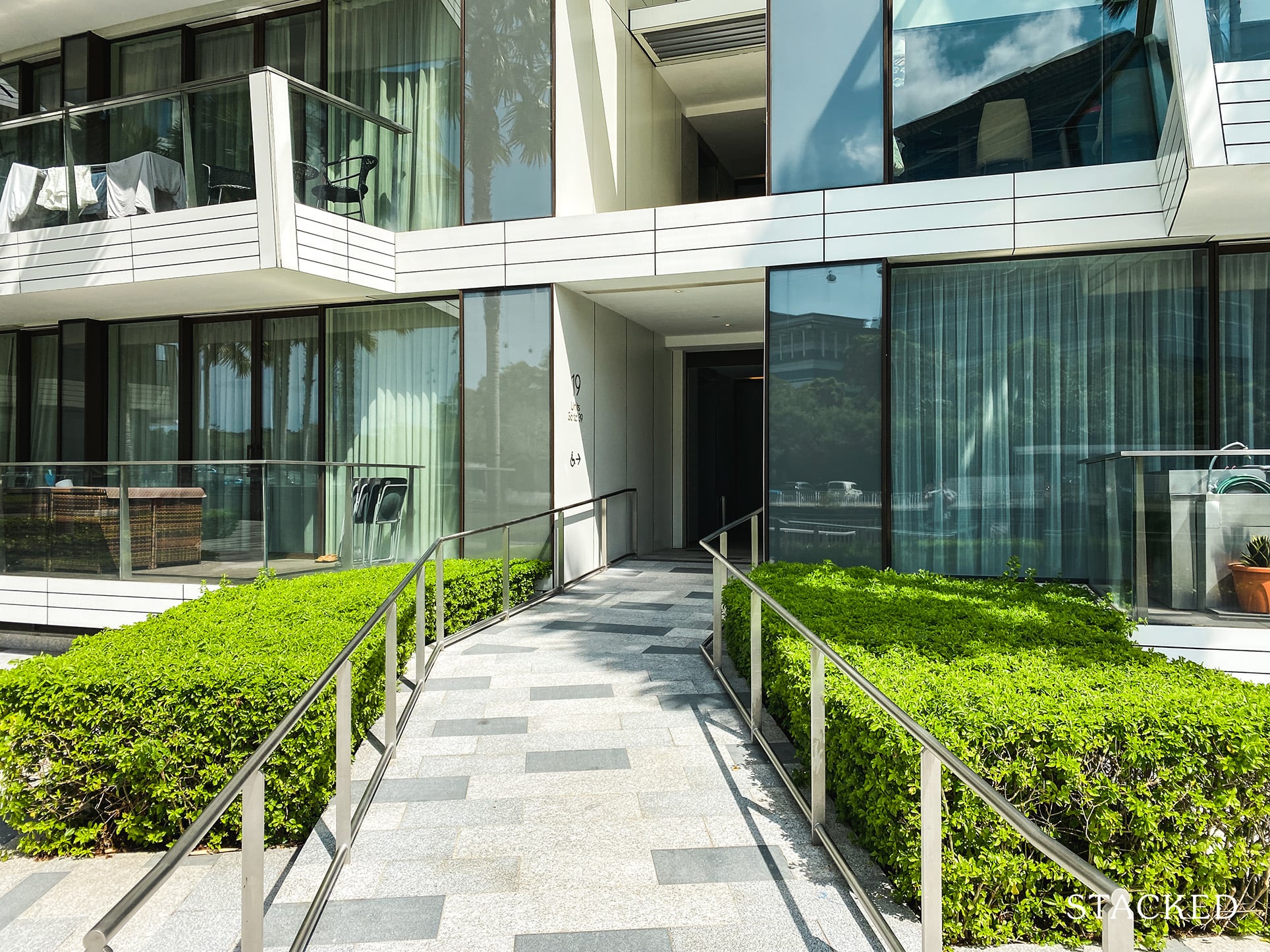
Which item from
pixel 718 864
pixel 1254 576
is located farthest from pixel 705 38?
pixel 718 864

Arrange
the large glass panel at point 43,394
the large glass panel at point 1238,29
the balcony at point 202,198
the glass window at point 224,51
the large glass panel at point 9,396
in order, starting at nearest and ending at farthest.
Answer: the large glass panel at point 1238,29
the balcony at point 202,198
the glass window at point 224,51
the large glass panel at point 43,394
the large glass panel at point 9,396

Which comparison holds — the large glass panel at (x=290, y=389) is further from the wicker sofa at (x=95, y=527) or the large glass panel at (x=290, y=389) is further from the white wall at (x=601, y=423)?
the white wall at (x=601, y=423)

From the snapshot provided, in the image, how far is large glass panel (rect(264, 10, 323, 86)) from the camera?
1222 cm

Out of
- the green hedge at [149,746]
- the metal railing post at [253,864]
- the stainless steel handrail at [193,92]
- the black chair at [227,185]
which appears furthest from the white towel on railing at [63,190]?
the metal railing post at [253,864]

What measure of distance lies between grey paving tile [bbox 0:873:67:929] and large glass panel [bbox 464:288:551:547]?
6.12 metres

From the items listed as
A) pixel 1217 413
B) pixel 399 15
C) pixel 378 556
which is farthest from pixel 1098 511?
pixel 399 15

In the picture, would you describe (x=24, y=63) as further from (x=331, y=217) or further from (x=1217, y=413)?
(x=1217, y=413)

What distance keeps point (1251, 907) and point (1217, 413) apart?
20.5ft

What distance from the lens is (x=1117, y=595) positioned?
22.4 ft

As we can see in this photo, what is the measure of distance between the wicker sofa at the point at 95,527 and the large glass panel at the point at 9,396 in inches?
208

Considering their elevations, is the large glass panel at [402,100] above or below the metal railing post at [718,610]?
above

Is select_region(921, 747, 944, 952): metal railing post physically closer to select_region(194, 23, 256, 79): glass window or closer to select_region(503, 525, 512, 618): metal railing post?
select_region(503, 525, 512, 618): metal railing post

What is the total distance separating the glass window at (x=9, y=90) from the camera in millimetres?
13602

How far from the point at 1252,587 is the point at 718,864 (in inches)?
201
